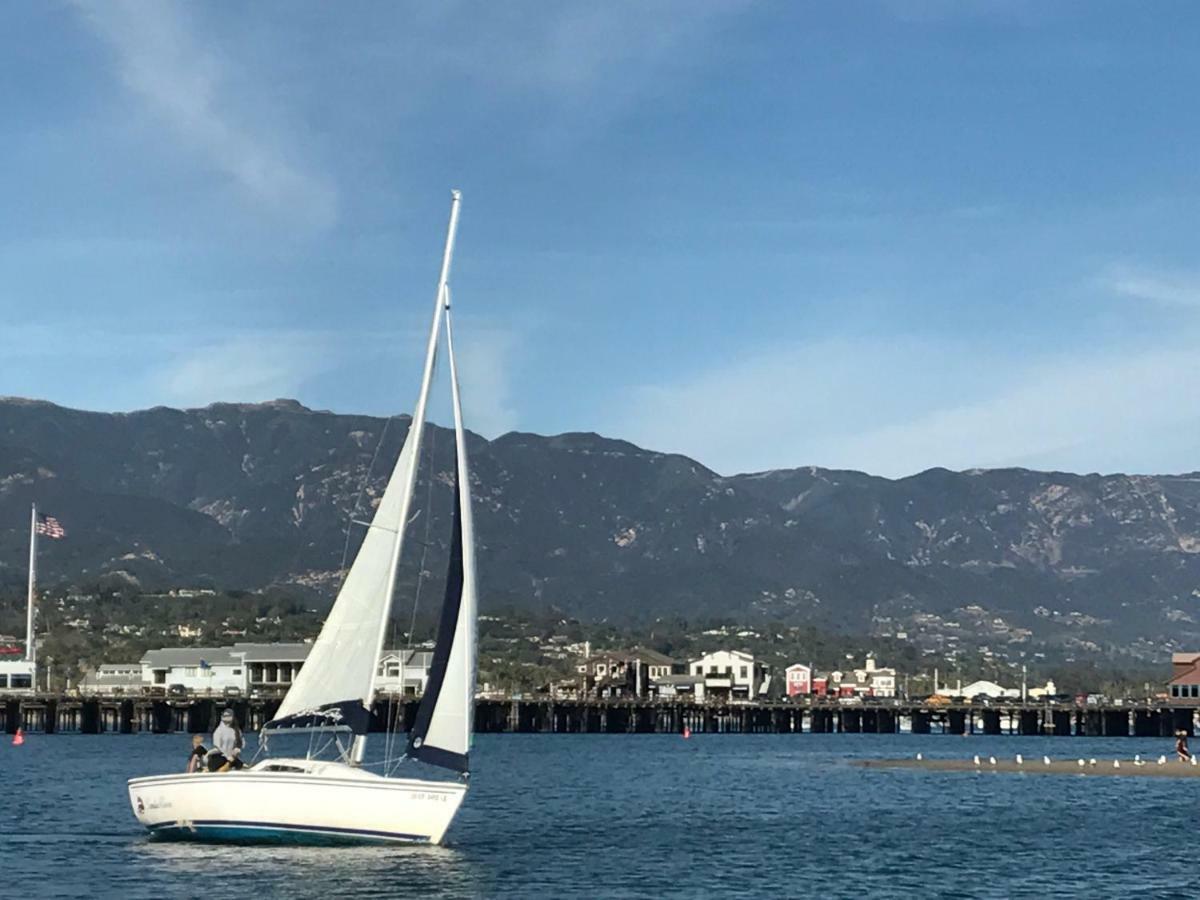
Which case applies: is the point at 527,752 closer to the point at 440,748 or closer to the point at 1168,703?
the point at 1168,703

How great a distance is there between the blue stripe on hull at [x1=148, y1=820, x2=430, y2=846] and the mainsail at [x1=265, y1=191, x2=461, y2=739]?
2.32 meters

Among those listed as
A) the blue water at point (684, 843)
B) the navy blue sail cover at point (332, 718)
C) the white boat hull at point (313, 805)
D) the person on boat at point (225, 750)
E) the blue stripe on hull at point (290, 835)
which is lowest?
the blue water at point (684, 843)

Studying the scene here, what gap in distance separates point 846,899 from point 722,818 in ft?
76.2

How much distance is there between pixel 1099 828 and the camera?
206 ft

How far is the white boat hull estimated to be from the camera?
146 feet

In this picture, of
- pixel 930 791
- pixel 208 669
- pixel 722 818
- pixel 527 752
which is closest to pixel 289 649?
pixel 208 669

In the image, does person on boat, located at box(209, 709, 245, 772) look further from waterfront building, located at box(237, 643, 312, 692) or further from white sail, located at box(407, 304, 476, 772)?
waterfront building, located at box(237, 643, 312, 692)

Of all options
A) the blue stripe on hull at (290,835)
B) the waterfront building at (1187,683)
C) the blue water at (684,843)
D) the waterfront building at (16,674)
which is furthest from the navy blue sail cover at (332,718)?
the waterfront building at (16,674)

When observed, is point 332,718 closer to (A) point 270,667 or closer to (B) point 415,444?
(B) point 415,444

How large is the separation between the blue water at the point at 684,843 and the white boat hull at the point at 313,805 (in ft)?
2.16

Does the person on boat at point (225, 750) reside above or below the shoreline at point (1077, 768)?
above

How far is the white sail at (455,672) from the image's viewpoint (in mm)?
46094

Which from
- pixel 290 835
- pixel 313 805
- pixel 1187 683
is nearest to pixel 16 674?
pixel 1187 683

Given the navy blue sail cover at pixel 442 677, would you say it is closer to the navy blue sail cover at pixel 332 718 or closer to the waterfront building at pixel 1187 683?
the navy blue sail cover at pixel 332 718
